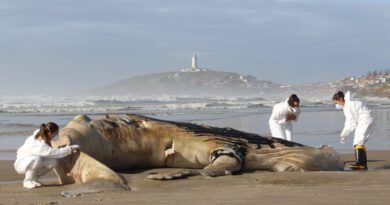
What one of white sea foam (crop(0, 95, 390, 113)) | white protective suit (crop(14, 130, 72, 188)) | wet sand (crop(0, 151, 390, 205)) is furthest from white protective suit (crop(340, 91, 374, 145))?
white sea foam (crop(0, 95, 390, 113))

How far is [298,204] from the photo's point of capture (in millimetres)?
5965

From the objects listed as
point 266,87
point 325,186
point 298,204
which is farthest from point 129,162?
point 266,87

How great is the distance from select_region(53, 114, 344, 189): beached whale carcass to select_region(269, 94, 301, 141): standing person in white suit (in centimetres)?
185

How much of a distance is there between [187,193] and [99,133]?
285 cm

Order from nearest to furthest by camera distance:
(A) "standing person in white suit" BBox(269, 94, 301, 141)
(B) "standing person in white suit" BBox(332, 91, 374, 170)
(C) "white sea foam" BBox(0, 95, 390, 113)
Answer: (B) "standing person in white suit" BBox(332, 91, 374, 170) → (A) "standing person in white suit" BBox(269, 94, 301, 141) → (C) "white sea foam" BBox(0, 95, 390, 113)

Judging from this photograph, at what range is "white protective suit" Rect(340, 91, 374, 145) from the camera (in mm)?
11500

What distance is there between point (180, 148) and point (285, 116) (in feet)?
10.2

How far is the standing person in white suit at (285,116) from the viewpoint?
12672mm

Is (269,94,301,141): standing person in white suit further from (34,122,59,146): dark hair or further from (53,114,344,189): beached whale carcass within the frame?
(34,122,59,146): dark hair

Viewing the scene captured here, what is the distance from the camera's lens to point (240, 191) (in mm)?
7254

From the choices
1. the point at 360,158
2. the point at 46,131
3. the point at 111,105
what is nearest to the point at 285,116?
the point at 360,158

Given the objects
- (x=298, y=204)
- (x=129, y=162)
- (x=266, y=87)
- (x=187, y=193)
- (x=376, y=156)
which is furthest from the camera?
(x=266, y=87)

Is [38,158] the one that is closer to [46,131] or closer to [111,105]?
[46,131]

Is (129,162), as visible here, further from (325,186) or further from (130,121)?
(325,186)
